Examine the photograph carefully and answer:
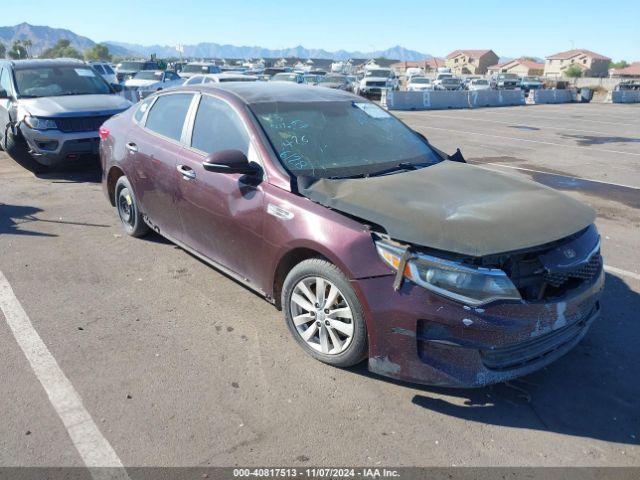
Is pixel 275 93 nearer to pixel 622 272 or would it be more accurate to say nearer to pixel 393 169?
pixel 393 169

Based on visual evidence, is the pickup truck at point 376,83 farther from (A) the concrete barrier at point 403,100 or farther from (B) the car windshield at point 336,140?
(B) the car windshield at point 336,140

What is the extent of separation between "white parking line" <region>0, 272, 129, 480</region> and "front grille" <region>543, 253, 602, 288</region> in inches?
100

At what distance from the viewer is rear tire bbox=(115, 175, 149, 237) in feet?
18.1

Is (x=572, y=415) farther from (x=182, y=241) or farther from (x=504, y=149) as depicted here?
(x=504, y=149)

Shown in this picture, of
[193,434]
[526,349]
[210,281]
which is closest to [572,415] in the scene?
[526,349]

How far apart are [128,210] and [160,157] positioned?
1.23 m

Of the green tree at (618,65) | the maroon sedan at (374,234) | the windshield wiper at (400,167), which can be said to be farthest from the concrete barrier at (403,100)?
the green tree at (618,65)

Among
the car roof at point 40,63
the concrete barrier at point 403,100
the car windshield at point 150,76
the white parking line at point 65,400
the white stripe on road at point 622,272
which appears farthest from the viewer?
the concrete barrier at point 403,100

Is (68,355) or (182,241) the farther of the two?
(182,241)

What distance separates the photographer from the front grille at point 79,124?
817 cm

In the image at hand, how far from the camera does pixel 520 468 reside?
105 inches

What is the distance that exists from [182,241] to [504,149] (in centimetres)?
1050

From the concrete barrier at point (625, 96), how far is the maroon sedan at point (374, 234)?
38326mm

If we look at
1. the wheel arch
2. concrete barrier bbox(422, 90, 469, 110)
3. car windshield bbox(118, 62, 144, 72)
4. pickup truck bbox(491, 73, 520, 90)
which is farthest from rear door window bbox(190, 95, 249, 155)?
pickup truck bbox(491, 73, 520, 90)
